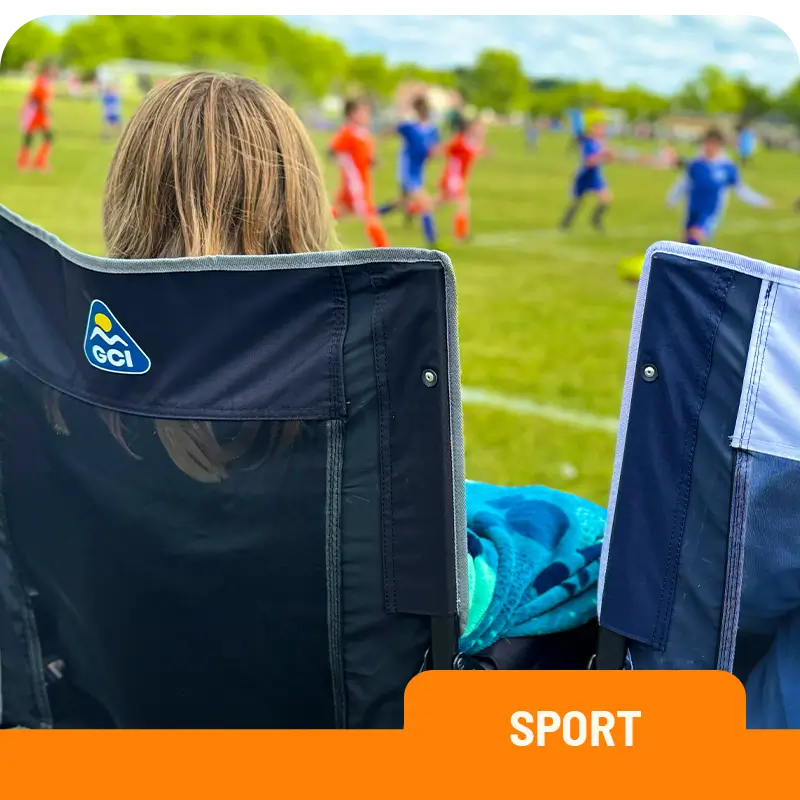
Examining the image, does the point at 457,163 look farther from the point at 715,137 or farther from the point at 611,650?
the point at 611,650

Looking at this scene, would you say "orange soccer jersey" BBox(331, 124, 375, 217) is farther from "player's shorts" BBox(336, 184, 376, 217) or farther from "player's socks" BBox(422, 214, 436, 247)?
"player's socks" BBox(422, 214, 436, 247)

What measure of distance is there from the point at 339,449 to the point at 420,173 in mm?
12059

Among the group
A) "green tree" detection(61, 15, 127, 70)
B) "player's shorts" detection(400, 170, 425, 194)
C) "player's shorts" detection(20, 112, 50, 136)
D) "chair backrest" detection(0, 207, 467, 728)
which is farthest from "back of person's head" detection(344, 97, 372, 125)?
"green tree" detection(61, 15, 127, 70)

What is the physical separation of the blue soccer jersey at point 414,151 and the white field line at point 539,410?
8.09 meters

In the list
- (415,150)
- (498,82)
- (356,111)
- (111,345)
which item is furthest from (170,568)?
(498,82)

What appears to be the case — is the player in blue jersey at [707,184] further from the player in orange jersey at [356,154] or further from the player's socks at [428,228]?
the player in orange jersey at [356,154]

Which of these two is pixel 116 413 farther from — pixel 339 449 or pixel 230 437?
pixel 339 449

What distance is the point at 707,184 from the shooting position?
38.1 ft

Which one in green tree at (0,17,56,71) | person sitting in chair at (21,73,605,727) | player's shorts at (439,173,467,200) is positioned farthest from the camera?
green tree at (0,17,56,71)

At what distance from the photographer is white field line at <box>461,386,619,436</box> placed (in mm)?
4738

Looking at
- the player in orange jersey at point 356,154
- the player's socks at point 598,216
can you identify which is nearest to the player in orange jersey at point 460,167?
the player in orange jersey at point 356,154

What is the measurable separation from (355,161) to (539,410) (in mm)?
7324

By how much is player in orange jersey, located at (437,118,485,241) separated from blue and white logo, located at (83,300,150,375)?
10804mm

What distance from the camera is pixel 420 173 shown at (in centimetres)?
1306
